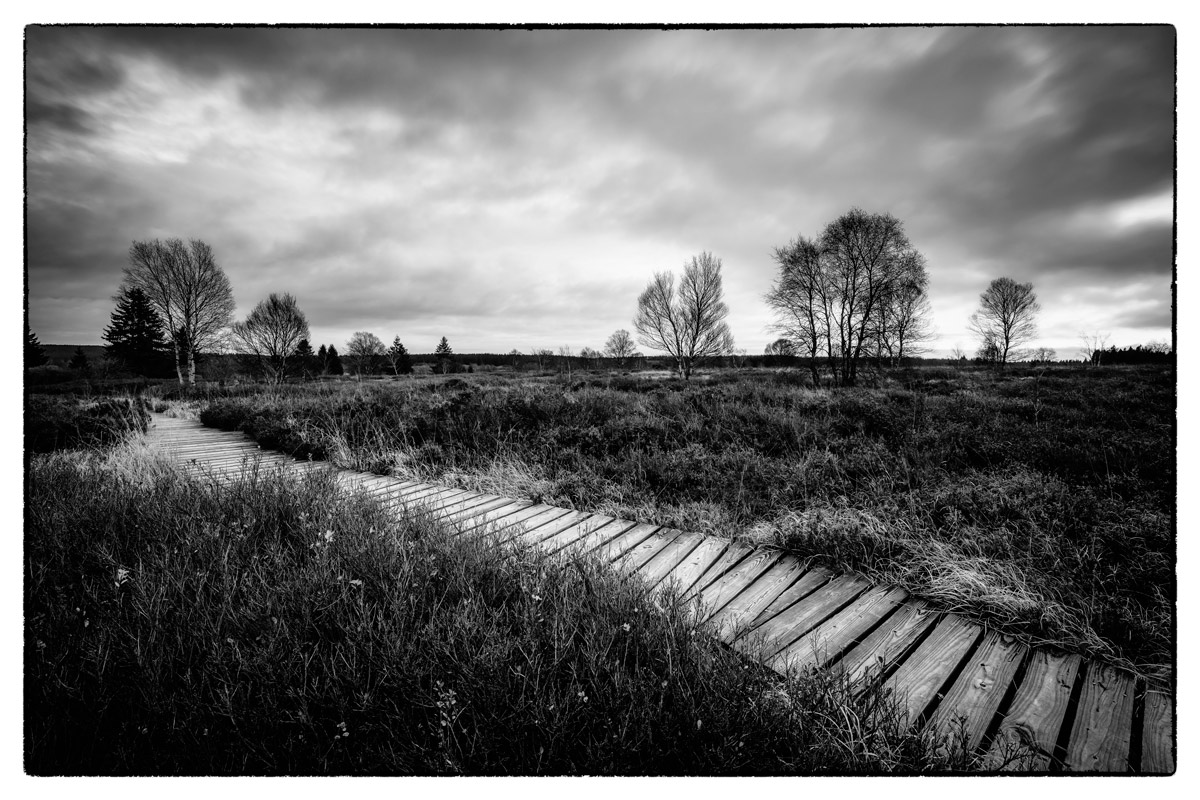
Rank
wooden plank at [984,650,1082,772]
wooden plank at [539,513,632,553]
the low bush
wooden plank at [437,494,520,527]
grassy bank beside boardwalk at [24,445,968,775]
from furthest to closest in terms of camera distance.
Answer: the low bush, wooden plank at [437,494,520,527], wooden plank at [539,513,632,553], wooden plank at [984,650,1082,772], grassy bank beside boardwalk at [24,445,968,775]

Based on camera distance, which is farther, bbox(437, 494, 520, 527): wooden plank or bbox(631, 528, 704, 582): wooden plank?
bbox(437, 494, 520, 527): wooden plank

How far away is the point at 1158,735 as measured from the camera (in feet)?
5.55

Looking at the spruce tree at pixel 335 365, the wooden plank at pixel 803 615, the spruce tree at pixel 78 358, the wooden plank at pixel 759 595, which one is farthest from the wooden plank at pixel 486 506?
the spruce tree at pixel 335 365

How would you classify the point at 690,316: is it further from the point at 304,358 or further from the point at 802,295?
the point at 304,358

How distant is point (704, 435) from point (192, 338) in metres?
32.3

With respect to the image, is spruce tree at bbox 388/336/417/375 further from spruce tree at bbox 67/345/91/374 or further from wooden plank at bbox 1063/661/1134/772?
wooden plank at bbox 1063/661/1134/772

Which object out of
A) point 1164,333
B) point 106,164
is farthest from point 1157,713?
point 106,164

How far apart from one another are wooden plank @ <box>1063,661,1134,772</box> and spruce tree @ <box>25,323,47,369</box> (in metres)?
4.48

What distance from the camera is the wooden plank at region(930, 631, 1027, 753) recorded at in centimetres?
176

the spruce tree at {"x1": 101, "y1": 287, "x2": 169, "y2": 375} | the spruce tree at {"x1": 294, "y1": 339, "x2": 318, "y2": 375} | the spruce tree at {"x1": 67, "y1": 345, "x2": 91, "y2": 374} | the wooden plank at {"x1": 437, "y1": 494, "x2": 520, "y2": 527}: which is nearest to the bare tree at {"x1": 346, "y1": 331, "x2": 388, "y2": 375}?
the spruce tree at {"x1": 294, "y1": 339, "x2": 318, "y2": 375}

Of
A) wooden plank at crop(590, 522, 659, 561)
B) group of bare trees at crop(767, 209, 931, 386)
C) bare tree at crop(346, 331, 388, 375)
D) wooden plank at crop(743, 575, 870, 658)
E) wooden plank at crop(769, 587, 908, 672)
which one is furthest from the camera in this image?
bare tree at crop(346, 331, 388, 375)

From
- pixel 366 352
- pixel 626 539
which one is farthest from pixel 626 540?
pixel 366 352

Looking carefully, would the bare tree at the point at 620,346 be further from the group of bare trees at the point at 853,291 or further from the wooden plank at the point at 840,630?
the wooden plank at the point at 840,630

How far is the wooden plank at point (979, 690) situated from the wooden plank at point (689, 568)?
139 cm
